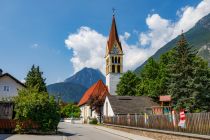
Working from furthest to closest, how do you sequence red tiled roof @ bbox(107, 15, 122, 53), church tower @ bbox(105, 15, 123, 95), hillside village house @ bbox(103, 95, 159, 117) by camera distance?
1. red tiled roof @ bbox(107, 15, 122, 53)
2. church tower @ bbox(105, 15, 123, 95)
3. hillside village house @ bbox(103, 95, 159, 117)

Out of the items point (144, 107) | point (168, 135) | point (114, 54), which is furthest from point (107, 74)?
point (168, 135)

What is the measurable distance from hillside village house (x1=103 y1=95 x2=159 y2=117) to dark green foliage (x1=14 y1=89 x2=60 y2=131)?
18704 millimetres

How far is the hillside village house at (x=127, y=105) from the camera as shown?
4912 cm

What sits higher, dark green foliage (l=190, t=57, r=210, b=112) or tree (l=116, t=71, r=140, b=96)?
tree (l=116, t=71, r=140, b=96)

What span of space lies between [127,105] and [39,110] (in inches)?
867

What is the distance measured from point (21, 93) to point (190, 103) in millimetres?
20050

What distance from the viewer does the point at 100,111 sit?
205 feet

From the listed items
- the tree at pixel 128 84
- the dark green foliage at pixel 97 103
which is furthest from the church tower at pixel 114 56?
the dark green foliage at pixel 97 103

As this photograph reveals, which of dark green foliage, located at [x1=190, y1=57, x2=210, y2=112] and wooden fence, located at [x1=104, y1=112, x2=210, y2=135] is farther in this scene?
dark green foliage, located at [x1=190, y1=57, x2=210, y2=112]

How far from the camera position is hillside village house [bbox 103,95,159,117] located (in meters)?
49.1

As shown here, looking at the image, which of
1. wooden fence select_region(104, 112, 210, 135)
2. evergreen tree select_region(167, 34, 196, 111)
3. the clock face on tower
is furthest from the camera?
the clock face on tower

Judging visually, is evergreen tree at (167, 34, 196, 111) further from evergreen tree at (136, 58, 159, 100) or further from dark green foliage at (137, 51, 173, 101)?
evergreen tree at (136, 58, 159, 100)

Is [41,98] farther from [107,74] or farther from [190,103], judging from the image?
[107,74]

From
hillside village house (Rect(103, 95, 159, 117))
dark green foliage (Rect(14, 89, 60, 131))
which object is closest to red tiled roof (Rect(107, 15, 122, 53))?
hillside village house (Rect(103, 95, 159, 117))
